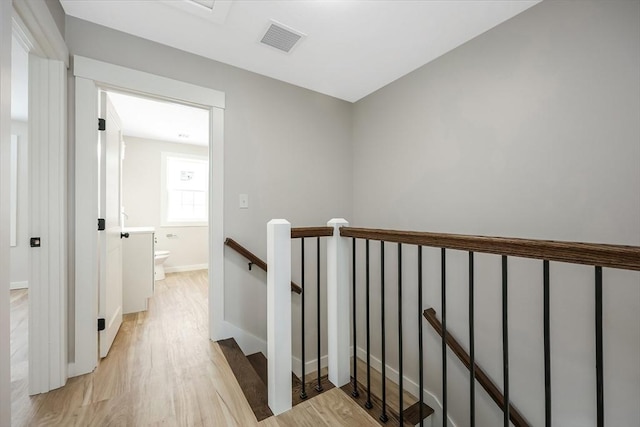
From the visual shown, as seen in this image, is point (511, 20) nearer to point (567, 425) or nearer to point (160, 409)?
point (567, 425)

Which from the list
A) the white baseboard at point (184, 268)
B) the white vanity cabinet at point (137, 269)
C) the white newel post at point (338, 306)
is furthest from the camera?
the white baseboard at point (184, 268)

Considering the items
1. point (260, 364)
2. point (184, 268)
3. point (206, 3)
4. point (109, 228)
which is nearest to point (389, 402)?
point (260, 364)

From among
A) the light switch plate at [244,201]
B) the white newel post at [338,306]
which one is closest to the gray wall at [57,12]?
the light switch plate at [244,201]

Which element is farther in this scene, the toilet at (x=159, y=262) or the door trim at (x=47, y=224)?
the toilet at (x=159, y=262)

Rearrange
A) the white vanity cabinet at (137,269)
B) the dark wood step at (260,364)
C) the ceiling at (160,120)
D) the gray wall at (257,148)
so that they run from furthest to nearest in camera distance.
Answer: the ceiling at (160,120) < the white vanity cabinet at (137,269) < the dark wood step at (260,364) < the gray wall at (257,148)

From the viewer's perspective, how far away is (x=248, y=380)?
171 centimetres

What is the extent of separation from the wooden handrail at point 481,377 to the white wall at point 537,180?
53 mm

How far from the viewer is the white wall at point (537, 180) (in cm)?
138

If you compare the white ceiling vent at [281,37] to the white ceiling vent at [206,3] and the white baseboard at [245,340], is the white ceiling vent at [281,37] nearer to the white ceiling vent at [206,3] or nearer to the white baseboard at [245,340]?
the white ceiling vent at [206,3]

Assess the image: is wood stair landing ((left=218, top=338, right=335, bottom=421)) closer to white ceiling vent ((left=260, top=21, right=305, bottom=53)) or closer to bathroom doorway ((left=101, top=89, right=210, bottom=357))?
white ceiling vent ((left=260, top=21, right=305, bottom=53))

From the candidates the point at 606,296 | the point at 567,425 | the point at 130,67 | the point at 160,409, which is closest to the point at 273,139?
the point at 130,67

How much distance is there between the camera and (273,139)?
257 centimetres

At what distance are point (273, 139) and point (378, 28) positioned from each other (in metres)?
1.23

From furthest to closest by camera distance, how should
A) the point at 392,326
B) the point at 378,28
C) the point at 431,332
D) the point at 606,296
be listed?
the point at 392,326
the point at 431,332
the point at 378,28
the point at 606,296
